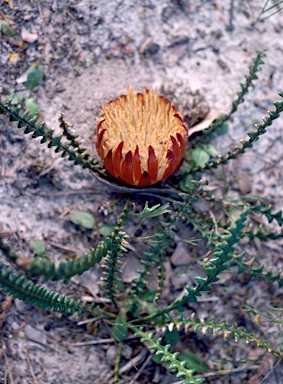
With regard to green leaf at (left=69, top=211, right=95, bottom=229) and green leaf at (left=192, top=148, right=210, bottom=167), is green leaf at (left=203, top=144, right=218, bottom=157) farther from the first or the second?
green leaf at (left=69, top=211, right=95, bottom=229)

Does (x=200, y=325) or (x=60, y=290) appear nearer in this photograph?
(x=200, y=325)

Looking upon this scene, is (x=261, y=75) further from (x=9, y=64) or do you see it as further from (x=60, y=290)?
(x=60, y=290)

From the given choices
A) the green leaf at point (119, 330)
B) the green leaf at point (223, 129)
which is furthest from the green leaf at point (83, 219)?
the green leaf at point (223, 129)

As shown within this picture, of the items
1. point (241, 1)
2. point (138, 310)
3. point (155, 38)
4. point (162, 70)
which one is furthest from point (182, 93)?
point (138, 310)

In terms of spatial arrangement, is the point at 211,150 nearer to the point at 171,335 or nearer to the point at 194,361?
the point at 171,335

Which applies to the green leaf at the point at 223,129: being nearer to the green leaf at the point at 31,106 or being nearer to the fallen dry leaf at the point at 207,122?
the fallen dry leaf at the point at 207,122

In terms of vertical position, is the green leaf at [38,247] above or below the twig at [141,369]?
above

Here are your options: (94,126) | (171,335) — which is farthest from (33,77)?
(171,335)
